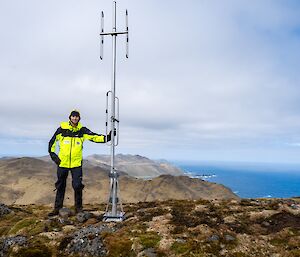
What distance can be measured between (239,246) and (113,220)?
292 inches

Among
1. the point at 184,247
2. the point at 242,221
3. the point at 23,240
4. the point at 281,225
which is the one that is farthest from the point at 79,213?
the point at 281,225

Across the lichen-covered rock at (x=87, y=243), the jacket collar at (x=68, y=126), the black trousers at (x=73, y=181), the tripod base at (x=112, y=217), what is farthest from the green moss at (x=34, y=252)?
the jacket collar at (x=68, y=126)

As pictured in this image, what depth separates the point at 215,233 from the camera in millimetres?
17906

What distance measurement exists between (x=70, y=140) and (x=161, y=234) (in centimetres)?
793

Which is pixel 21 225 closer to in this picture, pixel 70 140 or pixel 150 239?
Result: pixel 70 140

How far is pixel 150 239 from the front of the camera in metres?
17.3

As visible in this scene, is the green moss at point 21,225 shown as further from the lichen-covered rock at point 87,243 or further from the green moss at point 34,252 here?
the lichen-covered rock at point 87,243

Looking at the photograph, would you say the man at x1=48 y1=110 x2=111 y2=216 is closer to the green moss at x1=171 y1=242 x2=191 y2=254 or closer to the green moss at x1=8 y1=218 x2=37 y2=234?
the green moss at x1=8 y1=218 x2=37 y2=234

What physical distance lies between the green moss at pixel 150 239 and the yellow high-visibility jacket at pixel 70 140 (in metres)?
6.67

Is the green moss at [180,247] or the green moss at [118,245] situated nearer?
the green moss at [180,247]

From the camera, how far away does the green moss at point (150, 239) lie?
1678 centimetres

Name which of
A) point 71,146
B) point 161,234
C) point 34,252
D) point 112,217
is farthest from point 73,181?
point 161,234

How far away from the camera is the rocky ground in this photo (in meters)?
16.4

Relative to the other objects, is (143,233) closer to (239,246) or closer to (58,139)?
(239,246)
